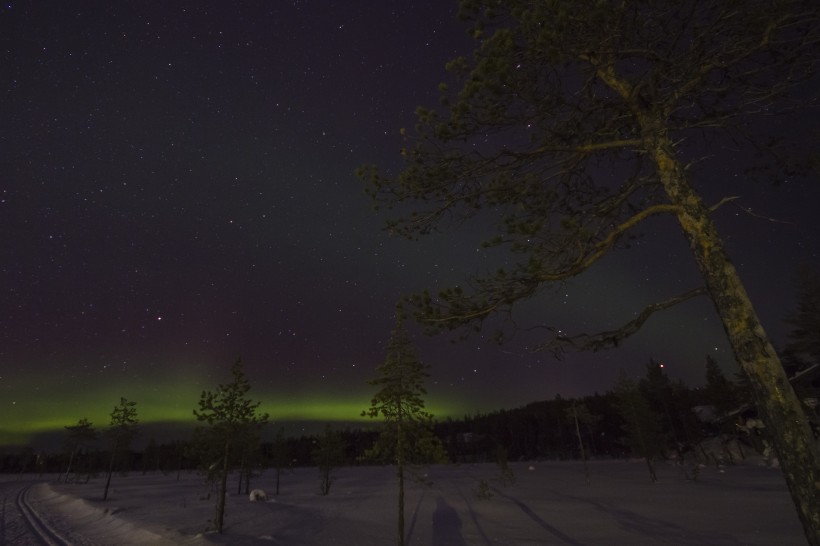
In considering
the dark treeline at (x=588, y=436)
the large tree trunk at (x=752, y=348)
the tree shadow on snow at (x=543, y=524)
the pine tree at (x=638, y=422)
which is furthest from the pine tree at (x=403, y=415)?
the pine tree at (x=638, y=422)

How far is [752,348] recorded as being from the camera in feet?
15.6

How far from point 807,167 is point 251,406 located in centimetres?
2646

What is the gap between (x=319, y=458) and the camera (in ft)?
168

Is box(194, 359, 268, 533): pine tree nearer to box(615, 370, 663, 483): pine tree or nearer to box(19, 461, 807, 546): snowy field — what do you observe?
box(19, 461, 807, 546): snowy field

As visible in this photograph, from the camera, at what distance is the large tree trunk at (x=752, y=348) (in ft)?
14.1

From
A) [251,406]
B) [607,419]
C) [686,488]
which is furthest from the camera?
[607,419]

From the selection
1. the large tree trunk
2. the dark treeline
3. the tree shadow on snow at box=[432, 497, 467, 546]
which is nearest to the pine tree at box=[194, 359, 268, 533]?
the dark treeline

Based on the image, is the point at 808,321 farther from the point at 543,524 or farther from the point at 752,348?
the point at 752,348

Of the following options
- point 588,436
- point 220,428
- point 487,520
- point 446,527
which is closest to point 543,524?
point 487,520

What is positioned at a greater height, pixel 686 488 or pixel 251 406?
pixel 251 406

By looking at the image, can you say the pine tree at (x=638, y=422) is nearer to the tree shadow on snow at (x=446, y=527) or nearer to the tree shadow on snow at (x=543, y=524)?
the tree shadow on snow at (x=543, y=524)

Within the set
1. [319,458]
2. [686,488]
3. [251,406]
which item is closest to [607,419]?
[686,488]

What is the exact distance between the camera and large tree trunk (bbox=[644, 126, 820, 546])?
4.31 meters

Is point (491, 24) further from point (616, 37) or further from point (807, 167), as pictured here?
point (807, 167)
